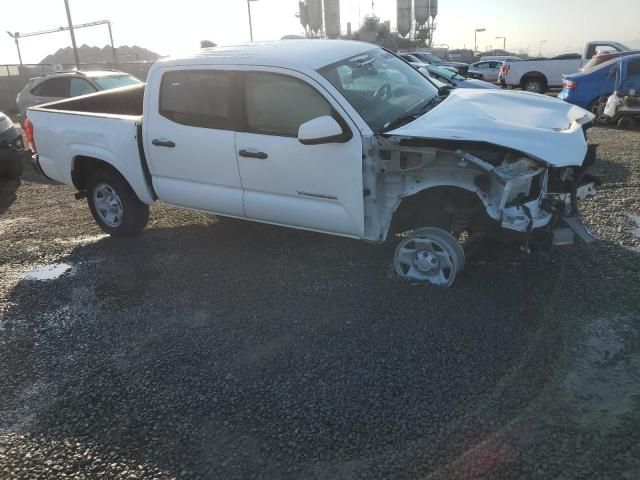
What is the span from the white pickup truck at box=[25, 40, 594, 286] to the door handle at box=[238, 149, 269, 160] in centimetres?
1

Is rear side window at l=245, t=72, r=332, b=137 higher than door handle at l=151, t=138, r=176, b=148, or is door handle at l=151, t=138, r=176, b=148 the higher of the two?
rear side window at l=245, t=72, r=332, b=137

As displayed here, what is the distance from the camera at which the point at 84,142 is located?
571 centimetres

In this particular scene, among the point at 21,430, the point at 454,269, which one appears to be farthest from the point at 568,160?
the point at 21,430

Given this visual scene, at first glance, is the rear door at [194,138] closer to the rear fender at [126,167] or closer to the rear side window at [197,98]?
the rear side window at [197,98]

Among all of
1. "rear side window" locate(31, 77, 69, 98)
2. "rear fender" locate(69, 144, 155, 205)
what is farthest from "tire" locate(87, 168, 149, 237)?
"rear side window" locate(31, 77, 69, 98)

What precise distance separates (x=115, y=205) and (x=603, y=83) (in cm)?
1073

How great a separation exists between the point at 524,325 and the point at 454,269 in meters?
0.72

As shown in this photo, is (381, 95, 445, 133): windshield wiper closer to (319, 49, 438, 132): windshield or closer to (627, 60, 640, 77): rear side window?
(319, 49, 438, 132): windshield

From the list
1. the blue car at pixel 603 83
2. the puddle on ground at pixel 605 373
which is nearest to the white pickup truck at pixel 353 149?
the puddle on ground at pixel 605 373

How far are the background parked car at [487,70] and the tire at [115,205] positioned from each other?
25.8 m

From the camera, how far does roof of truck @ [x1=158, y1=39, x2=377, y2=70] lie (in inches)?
175

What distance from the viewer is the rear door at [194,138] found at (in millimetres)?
4730

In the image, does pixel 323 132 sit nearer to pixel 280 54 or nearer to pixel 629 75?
pixel 280 54

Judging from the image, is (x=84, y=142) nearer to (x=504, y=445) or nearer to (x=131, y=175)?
(x=131, y=175)
